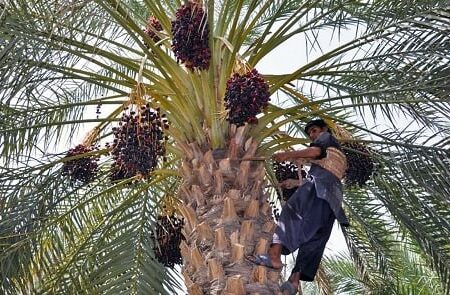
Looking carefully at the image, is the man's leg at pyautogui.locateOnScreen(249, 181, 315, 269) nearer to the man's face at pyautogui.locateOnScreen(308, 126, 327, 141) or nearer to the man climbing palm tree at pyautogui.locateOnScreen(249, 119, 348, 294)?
the man climbing palm tree at pyautogui.locateOnScreen(249, 119, 348, 294)

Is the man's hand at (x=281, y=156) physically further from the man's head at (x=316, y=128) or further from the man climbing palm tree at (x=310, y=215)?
the man's head at (x=316, y=128)

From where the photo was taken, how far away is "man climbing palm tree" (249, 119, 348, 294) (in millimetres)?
5148

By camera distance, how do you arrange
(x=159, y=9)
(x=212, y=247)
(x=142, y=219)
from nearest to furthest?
(x=212, y=247) < (x=159, y=9) < (x=142, y=219)

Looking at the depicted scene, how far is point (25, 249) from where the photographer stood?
595 cm

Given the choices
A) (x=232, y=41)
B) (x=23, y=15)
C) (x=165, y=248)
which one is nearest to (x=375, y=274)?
(x=165, y=248)

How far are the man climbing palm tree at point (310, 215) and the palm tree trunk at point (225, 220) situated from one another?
116 millimetres

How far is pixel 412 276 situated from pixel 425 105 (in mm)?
6275

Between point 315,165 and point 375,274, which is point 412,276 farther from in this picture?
point 315,165

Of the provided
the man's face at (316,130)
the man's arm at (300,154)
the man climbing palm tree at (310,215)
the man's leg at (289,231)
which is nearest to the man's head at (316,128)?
the man's face at (316,130)

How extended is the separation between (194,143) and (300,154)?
30.4 inches

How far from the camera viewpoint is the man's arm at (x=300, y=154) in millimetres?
5250

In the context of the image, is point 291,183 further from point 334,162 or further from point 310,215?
point 310,215

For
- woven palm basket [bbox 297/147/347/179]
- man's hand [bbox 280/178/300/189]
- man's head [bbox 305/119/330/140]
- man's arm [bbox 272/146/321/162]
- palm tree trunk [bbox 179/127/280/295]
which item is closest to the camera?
palm tree trunk [bbox 179/127/280/295]

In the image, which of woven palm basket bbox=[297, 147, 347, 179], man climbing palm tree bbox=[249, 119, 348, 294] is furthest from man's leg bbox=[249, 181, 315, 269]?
woven palm basket bbox=[297, 147, 347, 179]
